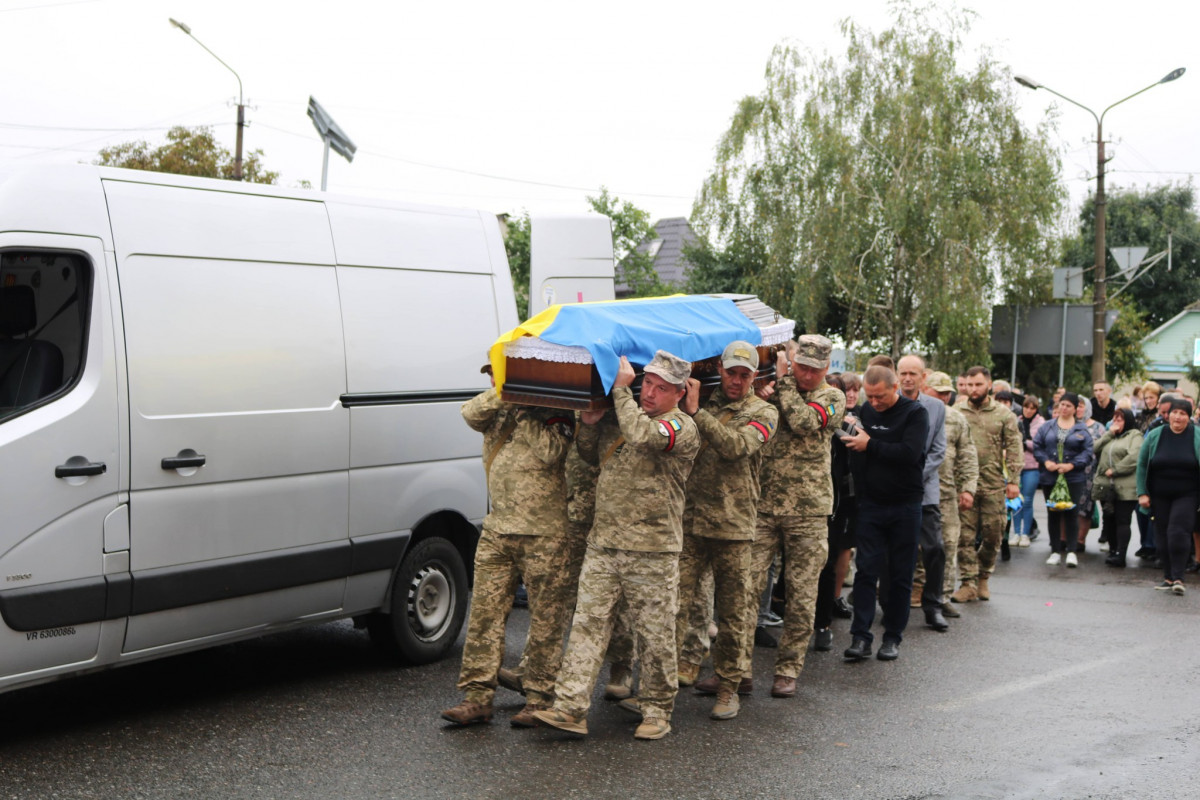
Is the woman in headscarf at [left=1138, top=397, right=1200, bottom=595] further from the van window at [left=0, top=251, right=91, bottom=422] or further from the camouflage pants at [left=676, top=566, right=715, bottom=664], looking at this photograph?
the van window at [left=0, top=251, right=91, bottom=422]

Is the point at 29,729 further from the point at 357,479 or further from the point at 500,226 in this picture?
the point at 500,226

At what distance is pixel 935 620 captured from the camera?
926 cm

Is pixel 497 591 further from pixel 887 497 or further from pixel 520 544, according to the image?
pixel 887 497

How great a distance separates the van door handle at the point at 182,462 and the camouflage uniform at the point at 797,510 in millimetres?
3081

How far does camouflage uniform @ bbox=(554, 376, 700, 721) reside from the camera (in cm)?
598

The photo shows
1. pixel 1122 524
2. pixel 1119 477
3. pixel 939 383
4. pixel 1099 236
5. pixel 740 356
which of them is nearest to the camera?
pixel 740 356

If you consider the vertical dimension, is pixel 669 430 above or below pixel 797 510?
above

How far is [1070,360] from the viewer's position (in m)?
35.0

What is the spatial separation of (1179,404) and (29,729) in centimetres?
1008

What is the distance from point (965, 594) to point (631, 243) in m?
23.8

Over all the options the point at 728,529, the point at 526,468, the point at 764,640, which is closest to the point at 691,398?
the point at 728,529

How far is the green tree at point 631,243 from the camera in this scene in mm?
33062

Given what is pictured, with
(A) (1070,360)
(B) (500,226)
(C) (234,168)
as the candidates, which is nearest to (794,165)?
(A) (1070,360)

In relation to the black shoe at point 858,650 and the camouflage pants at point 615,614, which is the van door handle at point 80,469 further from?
the black shoe at point 858,650
